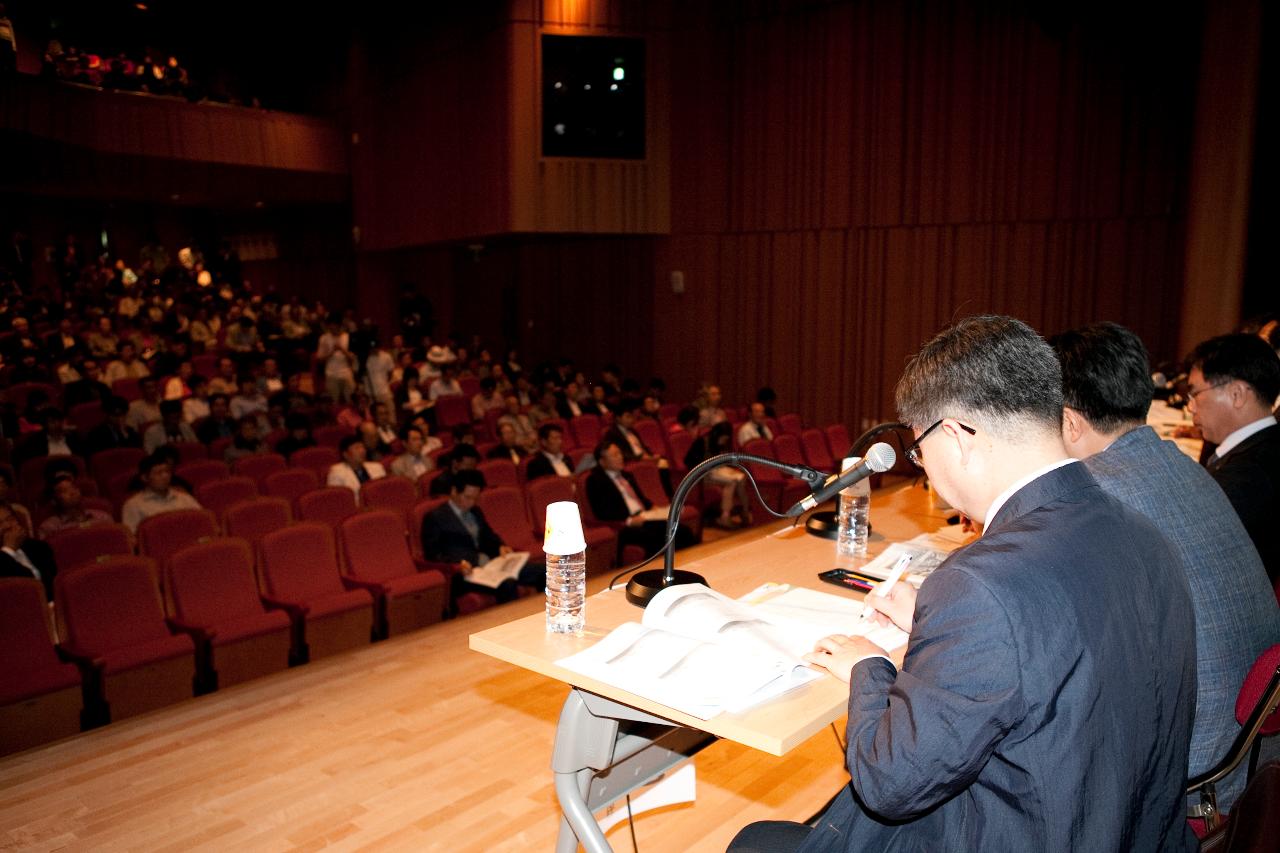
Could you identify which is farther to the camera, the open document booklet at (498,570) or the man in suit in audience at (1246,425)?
the open document booklet at (498,570)

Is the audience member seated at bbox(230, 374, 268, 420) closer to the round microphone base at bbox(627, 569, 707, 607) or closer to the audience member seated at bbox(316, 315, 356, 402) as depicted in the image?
the audience member seated at bbox(316, 315, 356, 402)

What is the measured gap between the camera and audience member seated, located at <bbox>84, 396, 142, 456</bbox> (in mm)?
7531

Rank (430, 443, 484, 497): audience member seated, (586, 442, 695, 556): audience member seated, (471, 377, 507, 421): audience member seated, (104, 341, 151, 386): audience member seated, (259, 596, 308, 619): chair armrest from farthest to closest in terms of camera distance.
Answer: (104, 341, 151, 386): audience member seated < (471, 377, 507, 421): audience member seated < (586, 442, 695, 556): audience member seated < (430, 443, 484, 497): audience member seated < (259, 596, 308, 619): chair armrest

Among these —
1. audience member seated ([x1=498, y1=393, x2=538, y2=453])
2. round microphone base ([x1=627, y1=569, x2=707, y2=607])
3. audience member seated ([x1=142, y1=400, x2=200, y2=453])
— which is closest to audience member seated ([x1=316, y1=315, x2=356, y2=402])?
audience member seated ([x1=498, y1=393, x2=538, y2=453])

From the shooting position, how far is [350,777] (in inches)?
131

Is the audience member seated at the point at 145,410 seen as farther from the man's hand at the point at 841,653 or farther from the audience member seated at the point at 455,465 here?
the man's hand at the point at 841,653

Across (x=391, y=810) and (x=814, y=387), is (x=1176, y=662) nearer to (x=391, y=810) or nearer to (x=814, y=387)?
(x=391, y=810)

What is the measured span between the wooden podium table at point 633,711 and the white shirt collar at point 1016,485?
46 cm

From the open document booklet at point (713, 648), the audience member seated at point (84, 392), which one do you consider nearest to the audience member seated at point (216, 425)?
the audience member seated at point (84, 392)

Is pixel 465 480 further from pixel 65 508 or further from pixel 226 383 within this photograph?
pixel 226 383

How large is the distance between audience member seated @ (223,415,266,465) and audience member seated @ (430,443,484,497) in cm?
216

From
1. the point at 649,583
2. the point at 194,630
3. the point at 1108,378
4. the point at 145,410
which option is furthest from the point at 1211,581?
the point at 145,410

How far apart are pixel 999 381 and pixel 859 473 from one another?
0.45 meters

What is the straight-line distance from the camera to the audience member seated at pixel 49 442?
7.11m
